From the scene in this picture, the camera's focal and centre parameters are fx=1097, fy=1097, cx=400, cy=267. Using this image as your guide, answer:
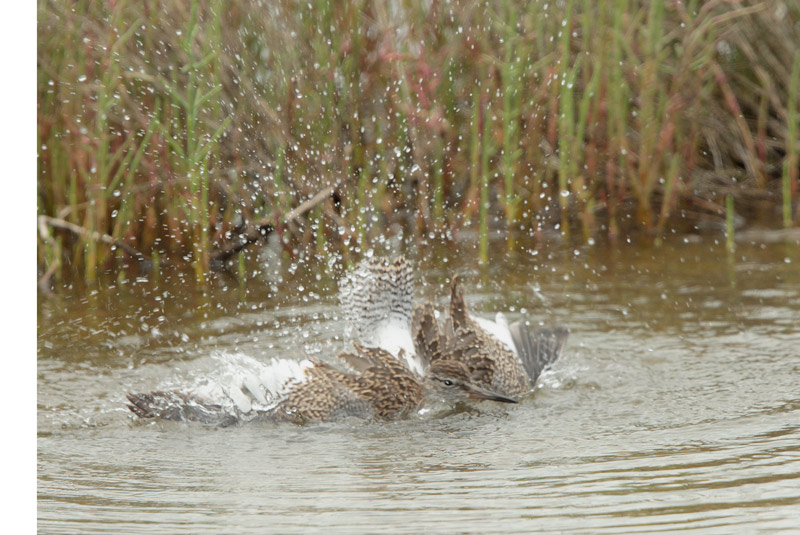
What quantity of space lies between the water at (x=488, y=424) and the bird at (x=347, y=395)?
0.07 meters

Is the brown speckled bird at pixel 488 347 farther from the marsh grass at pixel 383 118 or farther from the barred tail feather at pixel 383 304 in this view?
the marsh grass at pixel 383 118

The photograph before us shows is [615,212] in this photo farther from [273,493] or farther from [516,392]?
[273,493]

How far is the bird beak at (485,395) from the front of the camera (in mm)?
4121

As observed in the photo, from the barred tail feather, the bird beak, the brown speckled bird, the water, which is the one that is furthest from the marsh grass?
the bird beak

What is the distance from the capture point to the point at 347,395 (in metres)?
4.09

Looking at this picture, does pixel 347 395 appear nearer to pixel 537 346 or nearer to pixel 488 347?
pixel 488 347

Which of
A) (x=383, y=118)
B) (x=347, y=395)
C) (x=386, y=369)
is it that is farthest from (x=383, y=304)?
(x=383, y=118)

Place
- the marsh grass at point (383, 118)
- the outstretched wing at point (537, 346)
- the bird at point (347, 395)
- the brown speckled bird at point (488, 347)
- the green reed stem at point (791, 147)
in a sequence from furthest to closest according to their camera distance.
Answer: the green reed stem at point (791, 147) < the marsh grass at point (383, 118) < the outstretched wing at point (537, 346) < the brown speckled bird at point (488, 347) < the bird at point (347, 395)

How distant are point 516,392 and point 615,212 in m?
2.56

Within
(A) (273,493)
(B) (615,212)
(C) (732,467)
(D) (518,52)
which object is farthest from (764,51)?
(A) (273,493)

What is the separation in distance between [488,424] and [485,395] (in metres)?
0.19

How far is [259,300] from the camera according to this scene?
5.47m

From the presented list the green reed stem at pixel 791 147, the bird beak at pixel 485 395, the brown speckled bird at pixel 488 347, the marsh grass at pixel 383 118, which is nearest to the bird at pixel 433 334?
the brown speckled bird at pixel 488 347

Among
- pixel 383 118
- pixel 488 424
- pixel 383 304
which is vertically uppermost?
pixel 383 118
